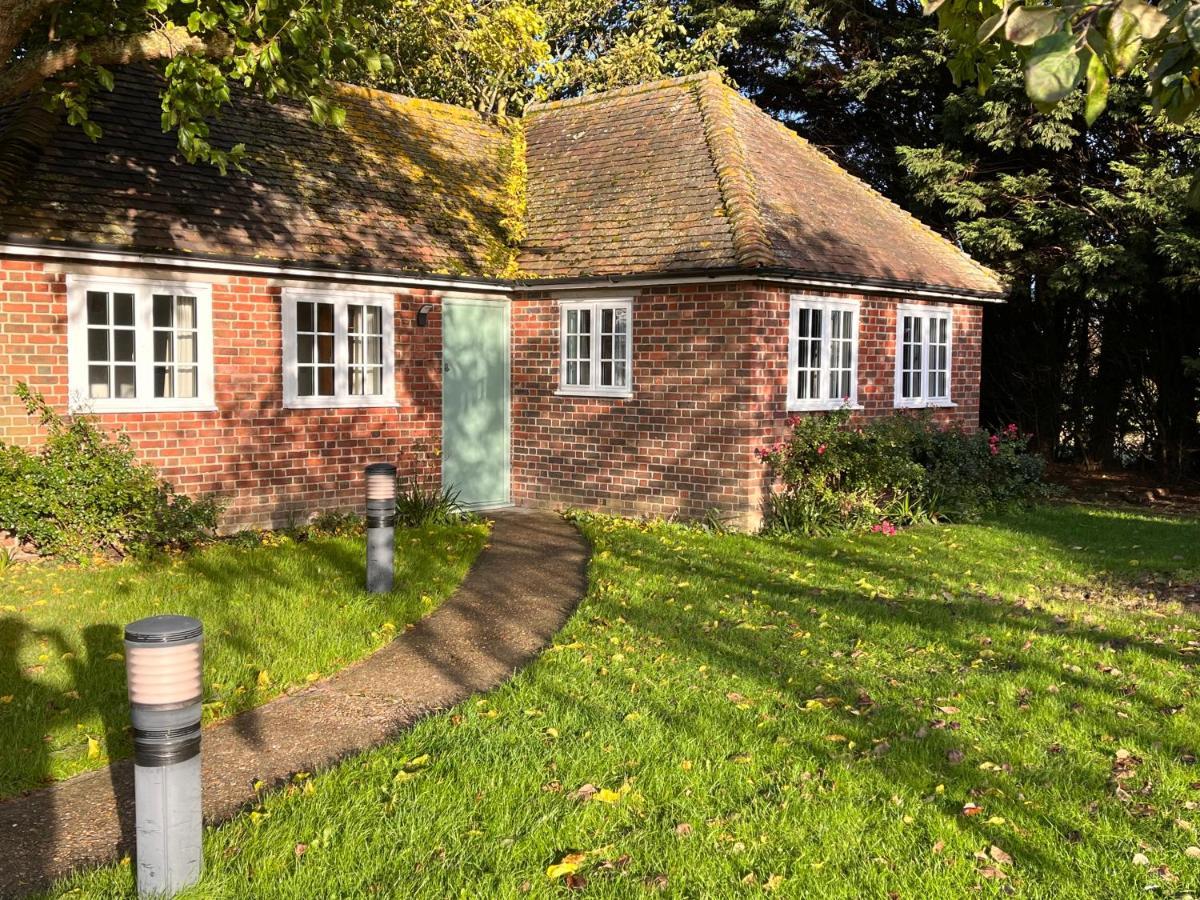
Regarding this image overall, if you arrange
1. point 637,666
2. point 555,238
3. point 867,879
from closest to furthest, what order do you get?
point 867,879, point 637,666, point 555,238

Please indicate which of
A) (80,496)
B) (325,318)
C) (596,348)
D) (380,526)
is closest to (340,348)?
(325,318)

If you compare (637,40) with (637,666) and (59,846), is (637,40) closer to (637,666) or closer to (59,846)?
(637,666)

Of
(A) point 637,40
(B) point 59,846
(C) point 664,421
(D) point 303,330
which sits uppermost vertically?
(A) point 637,40

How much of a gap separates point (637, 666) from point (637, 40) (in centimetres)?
2043

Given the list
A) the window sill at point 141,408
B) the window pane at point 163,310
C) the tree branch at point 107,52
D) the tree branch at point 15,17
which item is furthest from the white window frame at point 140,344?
the tree branch at point 15,17

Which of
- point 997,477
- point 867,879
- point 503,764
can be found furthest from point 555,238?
point 867,879

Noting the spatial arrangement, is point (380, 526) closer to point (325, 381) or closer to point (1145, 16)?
point (325, 381)

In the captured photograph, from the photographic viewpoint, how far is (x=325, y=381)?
13.3 metres

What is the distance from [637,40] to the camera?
80.9 ft

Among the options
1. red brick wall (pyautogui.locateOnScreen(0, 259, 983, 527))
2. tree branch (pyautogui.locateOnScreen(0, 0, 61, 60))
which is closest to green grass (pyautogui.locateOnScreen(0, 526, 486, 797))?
red brick wall (pyautogui.locateOnScreen(0, 259, 983, 527))

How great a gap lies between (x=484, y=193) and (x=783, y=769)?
1255cm

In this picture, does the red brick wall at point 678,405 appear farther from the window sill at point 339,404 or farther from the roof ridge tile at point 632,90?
the roof ridge tile at point 632,90

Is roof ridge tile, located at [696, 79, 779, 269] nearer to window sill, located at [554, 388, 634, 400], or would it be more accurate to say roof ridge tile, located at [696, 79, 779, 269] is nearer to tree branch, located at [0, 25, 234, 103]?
window sill, located at [554, 388, 634, 400]

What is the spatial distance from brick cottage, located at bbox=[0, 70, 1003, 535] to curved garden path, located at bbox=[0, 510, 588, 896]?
392 cm
